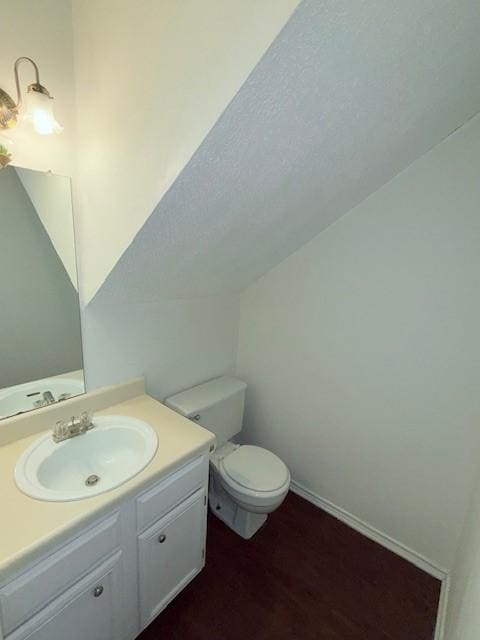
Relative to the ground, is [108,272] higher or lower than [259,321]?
higher

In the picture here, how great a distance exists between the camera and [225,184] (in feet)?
3.09

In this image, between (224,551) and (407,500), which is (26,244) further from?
(407,500)

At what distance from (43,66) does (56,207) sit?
18.0 inches

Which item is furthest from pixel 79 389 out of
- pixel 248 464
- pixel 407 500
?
pixel 407 500

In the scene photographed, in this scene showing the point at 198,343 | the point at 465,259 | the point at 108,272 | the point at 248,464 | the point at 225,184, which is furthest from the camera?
the point at 198,343

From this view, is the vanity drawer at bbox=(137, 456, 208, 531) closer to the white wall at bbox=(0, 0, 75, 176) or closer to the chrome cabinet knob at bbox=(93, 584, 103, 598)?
the chrome cabinet knob at bbox=(93, 584, 103, 598)

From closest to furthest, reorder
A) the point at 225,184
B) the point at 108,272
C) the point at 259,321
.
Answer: the point at 225,184
the point at 108,272
the point at 259,321

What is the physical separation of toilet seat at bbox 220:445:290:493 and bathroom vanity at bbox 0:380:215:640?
293 mm

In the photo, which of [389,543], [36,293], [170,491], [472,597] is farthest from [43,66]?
[389,543]

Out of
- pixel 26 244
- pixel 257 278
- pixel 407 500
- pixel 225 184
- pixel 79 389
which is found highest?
pixel 225 184

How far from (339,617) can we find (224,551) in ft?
1.99

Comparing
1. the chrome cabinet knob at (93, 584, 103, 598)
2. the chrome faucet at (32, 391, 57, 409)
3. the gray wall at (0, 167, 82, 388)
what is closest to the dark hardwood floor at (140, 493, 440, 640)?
the chrome cabinet knob at (93, 584, 103, 598)

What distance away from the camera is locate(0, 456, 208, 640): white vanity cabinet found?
80 cm

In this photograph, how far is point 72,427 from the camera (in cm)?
119
